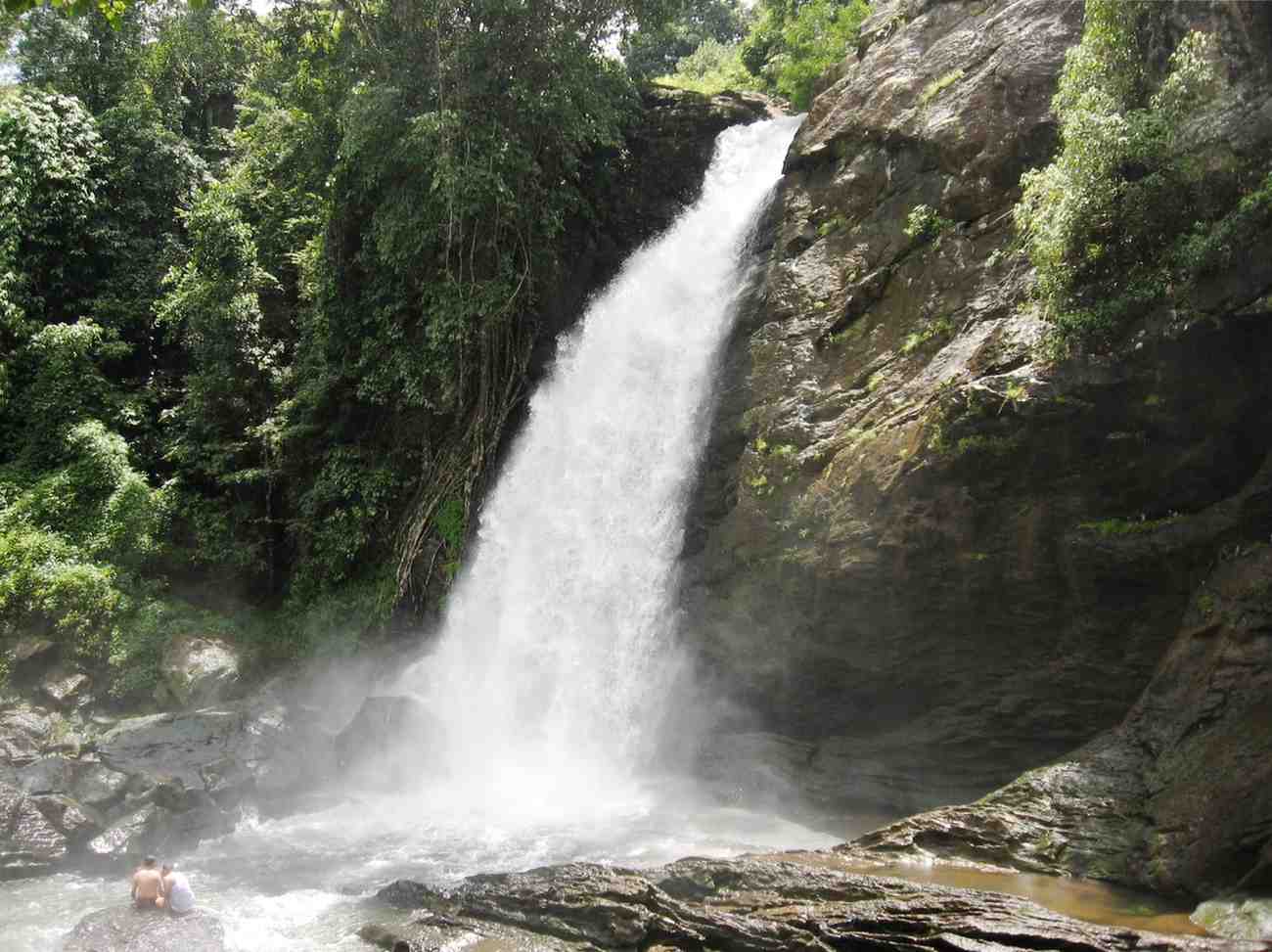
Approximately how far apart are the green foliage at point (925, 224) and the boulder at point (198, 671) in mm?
11631

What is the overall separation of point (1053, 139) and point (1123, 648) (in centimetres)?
524

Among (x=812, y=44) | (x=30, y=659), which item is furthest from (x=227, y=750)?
(x=812, y=44)

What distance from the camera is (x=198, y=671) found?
49.8 ft

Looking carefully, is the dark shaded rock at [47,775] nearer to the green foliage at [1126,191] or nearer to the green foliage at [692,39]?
the green foliage at [1126,191]

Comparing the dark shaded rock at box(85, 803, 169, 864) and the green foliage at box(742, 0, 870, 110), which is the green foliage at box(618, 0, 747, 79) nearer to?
the green foliage at box(742, 0, 870, 110)

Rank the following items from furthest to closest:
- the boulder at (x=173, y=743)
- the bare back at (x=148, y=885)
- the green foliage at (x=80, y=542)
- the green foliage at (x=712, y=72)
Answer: the green foliage at (x=712, y=72) → the green foliage at (x=80, y=542) → the boulder at (x=173, y=743) → the bare back at (x=148, y=885)

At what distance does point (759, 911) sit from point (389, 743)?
753cm

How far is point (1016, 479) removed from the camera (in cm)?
916

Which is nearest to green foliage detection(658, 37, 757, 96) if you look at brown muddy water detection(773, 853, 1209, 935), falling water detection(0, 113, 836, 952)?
falling water detection(0, 113, 836, 952)

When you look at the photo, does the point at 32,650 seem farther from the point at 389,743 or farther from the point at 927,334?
the point at 927,334

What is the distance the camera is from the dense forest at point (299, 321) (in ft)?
53.5

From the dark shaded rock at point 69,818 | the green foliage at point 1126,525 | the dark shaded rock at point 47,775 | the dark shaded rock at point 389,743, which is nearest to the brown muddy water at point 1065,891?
the green foliage at point 1126,525

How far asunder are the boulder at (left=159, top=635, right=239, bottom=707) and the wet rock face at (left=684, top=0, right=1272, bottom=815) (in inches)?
302

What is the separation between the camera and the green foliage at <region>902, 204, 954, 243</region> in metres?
11.3
